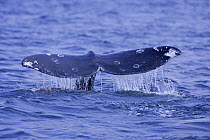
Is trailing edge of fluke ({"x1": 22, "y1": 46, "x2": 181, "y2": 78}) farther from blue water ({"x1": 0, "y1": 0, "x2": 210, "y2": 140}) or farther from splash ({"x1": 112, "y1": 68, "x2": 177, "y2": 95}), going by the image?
blue water ({"x1": 0, "y1": 0, "x2": 210, "y2": 140})

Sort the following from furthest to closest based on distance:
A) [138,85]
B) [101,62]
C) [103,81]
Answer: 1. [103,81]
2. [138,85]
3. [101,62]

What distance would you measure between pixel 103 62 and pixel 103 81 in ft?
10.4

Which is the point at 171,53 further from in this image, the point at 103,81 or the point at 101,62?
the point at 103,81

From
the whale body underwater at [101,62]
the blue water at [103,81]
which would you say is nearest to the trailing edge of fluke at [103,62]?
the whale body underwater at [101,62]

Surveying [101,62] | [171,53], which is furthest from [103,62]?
[171,53]

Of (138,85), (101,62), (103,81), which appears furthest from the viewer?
(103,81)

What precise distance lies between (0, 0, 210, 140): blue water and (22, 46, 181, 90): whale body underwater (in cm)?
63

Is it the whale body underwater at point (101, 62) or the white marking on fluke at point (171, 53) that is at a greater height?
the white marking on fluke at point (171, 53)

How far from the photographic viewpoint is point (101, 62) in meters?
7.99

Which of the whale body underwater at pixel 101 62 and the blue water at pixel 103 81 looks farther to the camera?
Result: the whale body underwater at pixel 101 62

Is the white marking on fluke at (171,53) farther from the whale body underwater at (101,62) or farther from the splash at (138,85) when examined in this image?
the splash at (138,85)

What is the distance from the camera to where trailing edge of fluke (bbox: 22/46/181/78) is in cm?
753

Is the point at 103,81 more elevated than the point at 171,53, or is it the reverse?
the point at 171,53

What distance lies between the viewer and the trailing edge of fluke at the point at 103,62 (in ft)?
24.7
